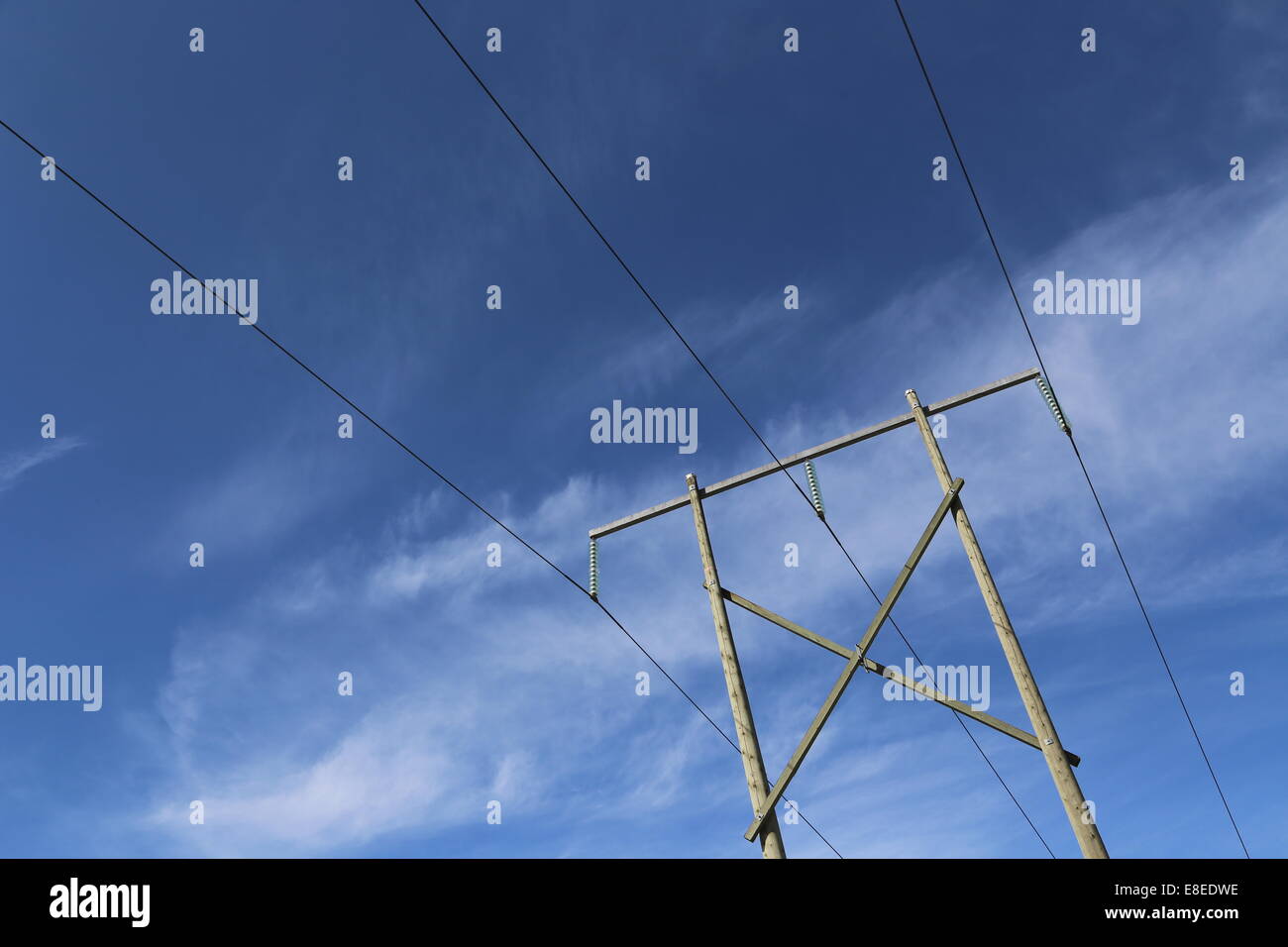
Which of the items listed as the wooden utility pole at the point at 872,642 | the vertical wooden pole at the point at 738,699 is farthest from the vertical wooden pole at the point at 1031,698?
the vertical wooden pole at the point at 738,699

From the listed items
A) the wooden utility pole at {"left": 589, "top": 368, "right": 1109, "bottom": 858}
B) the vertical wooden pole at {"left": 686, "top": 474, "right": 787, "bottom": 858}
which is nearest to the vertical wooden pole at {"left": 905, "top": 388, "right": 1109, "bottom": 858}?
the wooden utility pole at {"left": 589, "top": 368, "right": 1109, "bottom": 858}

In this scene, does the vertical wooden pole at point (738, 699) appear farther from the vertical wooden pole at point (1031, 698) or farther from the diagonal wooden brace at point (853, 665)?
the vertical wooden pole at point (1031, 698)

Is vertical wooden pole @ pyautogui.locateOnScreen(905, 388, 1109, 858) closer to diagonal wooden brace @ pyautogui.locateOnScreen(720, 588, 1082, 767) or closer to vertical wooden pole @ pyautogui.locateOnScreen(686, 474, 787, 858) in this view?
diagonal wooden brace @ pyautogui.locateOnScreen(720, 588, 1082, 767)

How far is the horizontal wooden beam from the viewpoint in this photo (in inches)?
436

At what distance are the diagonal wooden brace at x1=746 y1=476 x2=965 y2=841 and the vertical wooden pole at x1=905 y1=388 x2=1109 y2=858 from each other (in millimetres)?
237

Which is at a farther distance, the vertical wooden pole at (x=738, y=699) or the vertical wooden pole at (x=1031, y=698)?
the vertical wooden pole at (x=738, y=699)

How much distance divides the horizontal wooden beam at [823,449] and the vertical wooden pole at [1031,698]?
886 millimetres

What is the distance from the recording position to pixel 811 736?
9.46 metres

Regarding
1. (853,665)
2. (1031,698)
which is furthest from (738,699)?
(1031,698)

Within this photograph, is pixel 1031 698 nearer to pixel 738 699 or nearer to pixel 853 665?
pixel 853 665

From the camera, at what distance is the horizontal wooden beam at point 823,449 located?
36.3ft
